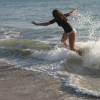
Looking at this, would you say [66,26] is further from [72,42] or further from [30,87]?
[30,87]

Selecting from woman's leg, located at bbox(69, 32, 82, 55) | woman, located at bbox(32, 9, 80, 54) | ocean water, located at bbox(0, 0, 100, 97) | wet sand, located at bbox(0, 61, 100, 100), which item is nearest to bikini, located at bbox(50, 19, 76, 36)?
woman, located at bbox(32, 9, 80, 54)

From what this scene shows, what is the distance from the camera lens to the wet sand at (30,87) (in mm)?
7723

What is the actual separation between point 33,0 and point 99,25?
2476 cm

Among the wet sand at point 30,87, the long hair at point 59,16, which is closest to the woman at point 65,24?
the long hair at point 59,16

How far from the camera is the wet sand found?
7723mm

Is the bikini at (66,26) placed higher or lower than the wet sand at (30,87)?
higher

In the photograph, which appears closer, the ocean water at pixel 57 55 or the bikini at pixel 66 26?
the ocean water at pixel 57 55

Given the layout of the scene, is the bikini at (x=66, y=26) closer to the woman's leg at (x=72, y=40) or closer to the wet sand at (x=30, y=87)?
the woman's leg at (x=72, y=40)

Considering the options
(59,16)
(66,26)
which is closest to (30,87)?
(59,16)

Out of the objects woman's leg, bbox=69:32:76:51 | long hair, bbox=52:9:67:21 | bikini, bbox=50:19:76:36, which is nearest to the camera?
long hair, bbox=52:9:67:21

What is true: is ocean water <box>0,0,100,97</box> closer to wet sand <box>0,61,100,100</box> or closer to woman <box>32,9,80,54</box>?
wet sand <box>0,61,100,100</box>

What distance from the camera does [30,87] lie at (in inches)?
334

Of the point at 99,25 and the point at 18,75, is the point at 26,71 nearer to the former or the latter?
the point at 18,75

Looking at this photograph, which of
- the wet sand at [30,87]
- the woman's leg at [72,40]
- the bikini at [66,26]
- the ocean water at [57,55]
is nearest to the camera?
the wet sand at [30,87]
